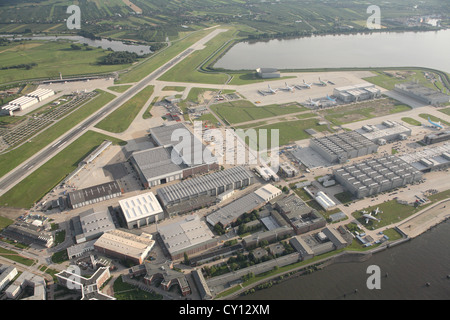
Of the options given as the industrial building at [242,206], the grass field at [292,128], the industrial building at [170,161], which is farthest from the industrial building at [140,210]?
the grass field at [292,128]

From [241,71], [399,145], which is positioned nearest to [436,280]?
[399,145]

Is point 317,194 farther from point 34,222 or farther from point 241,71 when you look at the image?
point 241,71

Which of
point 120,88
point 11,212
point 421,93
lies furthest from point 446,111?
point 11,212

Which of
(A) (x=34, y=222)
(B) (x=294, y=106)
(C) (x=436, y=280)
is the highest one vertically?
(B) (x=294, y=106)

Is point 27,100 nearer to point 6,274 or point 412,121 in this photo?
point 6,274

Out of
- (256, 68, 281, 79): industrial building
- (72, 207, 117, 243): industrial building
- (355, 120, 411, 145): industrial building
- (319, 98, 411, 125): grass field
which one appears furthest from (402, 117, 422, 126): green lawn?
(72, 207, 117, 243): industrial building

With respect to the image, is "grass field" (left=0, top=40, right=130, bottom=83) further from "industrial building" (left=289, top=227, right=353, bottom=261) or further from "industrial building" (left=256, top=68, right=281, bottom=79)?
"industrial building" (left=289, top=227, right=353, bottom=261)

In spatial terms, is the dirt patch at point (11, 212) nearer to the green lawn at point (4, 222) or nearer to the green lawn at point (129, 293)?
the green lawn at point (4, 222)
